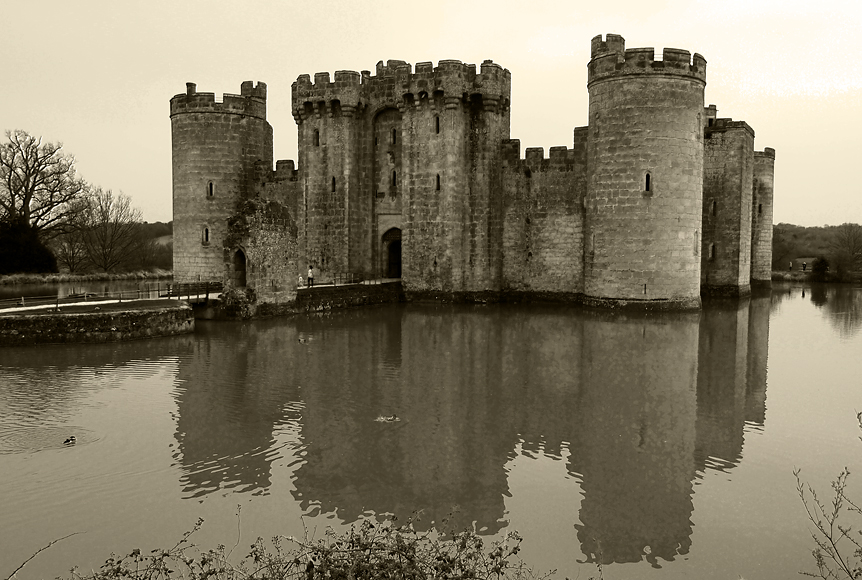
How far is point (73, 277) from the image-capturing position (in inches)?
1432

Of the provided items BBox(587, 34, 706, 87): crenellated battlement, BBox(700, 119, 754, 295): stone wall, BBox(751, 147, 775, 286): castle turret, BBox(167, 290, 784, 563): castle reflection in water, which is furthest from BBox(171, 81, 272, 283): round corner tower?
BBox(751, 147, 775, 286): castle turret

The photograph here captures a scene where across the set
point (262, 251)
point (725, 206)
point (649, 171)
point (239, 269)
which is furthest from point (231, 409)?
point (725, 206)

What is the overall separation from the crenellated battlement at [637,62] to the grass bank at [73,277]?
27560 mm

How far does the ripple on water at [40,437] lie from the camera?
784 centimetres

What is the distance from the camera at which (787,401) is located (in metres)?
10.5

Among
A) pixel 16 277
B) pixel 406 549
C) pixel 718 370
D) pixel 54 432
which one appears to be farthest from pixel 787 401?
pixel 16 277

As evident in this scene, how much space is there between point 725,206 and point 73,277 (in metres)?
31.7

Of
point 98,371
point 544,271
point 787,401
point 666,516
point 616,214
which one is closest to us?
point 666,516

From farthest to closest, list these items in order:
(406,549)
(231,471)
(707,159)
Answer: (707,159) < (231,471) < (406,549)

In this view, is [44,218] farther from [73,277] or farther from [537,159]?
[537,159]

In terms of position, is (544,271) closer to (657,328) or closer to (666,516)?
(657,328)

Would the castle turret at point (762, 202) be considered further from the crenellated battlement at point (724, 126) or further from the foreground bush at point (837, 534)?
the foreground bush at point (837, 534)

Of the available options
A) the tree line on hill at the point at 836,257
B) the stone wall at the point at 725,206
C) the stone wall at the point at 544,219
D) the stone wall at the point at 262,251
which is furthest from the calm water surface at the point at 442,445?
the tree line on hill at the point at 836,257

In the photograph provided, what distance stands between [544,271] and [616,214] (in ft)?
14.7
